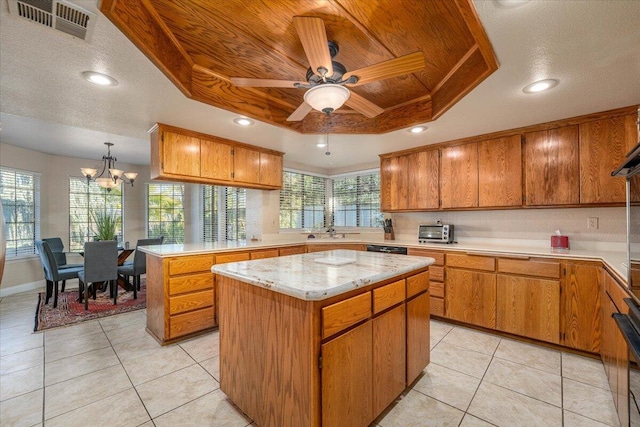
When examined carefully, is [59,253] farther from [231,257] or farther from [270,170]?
[270,170]

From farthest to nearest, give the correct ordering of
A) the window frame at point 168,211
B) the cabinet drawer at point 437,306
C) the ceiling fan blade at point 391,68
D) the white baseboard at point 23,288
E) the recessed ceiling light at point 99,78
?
the window frame at point 168,211 < the white baseboard at point 23,288 < the cabinet drawer at point 437,306 < the recessed ceiling light at point 99,78 < the ceiling fan blade at point 391,68

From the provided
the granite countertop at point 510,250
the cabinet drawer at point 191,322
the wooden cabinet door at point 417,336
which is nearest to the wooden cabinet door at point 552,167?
the granite countertop at point 510,250

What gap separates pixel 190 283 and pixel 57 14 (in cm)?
226

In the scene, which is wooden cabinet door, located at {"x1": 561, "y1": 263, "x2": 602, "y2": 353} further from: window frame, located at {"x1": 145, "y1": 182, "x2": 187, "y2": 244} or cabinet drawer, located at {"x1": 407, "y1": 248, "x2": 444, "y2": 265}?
window frame, located at {"x1": 145, "y1": 182, "x2": 187, "y2": 244}

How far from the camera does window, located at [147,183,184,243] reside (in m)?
6.58

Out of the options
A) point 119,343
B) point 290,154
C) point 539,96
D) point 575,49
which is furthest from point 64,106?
point 539,96

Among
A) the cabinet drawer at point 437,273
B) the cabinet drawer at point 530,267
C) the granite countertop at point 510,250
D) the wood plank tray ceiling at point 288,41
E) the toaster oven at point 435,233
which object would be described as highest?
the wood plank tray ceiling at point 288,41

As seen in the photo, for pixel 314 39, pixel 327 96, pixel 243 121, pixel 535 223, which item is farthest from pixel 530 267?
pixel 243 121

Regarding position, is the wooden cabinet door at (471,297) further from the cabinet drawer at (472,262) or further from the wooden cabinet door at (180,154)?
the wooden cabinet door at (180,154)

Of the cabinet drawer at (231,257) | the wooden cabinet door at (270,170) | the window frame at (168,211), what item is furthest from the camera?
the window frame at (168,211)

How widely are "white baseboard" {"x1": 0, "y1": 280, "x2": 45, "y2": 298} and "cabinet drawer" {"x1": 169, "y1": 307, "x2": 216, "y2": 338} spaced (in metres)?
3.85

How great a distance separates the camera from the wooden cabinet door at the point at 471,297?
3.00 metres

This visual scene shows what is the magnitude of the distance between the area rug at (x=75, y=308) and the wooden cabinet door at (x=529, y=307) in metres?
4.50

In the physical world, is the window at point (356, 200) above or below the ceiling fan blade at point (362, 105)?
below
